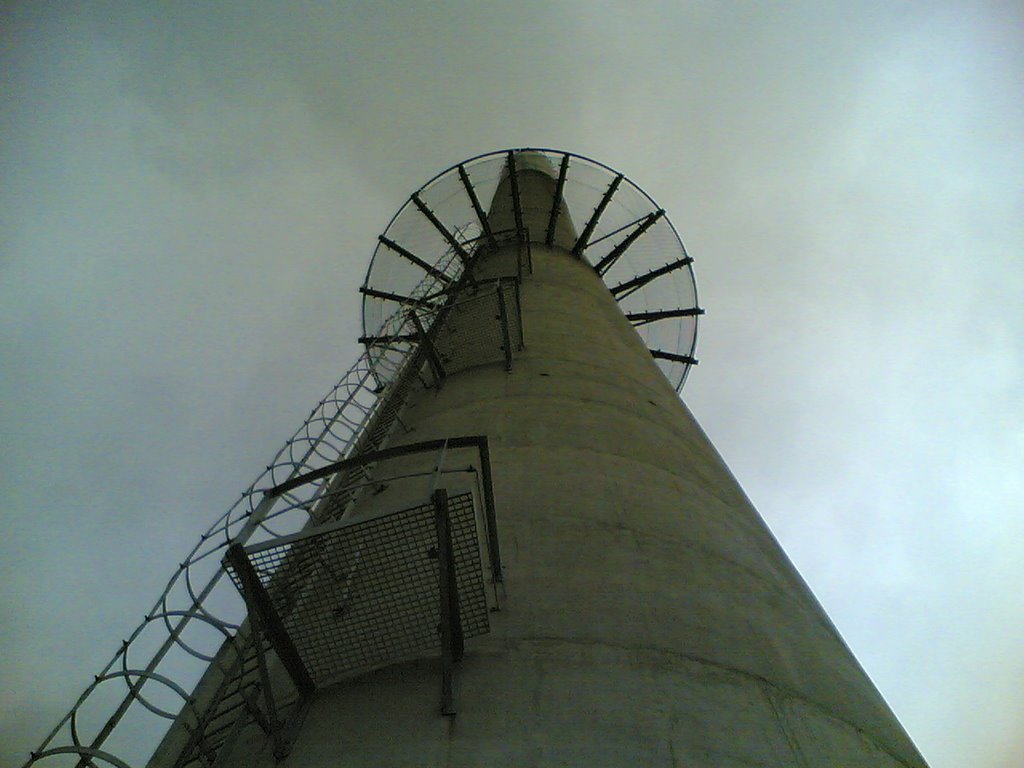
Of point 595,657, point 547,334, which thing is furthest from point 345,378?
point 595,657

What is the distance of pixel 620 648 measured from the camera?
3.52m

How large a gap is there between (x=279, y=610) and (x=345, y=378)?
5.64m

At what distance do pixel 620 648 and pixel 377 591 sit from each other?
145 cm

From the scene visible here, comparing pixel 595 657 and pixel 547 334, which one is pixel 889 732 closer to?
pixel 595 657

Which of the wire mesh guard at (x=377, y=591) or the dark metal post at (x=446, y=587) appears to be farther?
the wire mesh guard at (x=377, y=591)

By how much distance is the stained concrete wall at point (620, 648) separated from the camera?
3.06m

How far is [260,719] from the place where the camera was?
3.48 metres

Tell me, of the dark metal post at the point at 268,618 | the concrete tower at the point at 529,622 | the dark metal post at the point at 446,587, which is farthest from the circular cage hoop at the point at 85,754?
the dark metal post at the point at 446,587

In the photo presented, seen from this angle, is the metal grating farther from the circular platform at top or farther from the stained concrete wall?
the circular platform at top

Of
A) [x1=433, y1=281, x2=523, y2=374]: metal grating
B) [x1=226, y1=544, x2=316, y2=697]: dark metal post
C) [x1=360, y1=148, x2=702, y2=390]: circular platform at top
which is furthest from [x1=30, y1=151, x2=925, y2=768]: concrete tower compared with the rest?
[x1=360, y1=148, x2=702, y2=390]: circular platform at top

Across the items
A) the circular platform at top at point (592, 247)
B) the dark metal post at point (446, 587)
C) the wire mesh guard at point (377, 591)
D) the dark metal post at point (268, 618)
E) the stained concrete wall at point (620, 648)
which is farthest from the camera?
the circular platform at top at point (592, 247)

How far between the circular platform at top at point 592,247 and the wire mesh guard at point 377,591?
9.72 m

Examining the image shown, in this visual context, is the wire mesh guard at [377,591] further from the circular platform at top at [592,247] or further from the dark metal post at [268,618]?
the circular platform at top at [592,247]

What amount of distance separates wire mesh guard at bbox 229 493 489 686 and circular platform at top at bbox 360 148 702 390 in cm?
972
